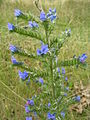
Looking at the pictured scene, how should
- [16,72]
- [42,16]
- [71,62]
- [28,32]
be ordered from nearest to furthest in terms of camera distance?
[42,16] → [28,32] → [71,62] → [16,72]

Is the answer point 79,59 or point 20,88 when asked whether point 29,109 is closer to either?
point 79,59

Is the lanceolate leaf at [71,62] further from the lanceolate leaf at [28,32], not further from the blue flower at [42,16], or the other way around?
the blue flower at [42,16]

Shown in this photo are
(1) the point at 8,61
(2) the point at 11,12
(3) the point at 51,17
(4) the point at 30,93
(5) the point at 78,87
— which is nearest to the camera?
(3) the point at 51,17

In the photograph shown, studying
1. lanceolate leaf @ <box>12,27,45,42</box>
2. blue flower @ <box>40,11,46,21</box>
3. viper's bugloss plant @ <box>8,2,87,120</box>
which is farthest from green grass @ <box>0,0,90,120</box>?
blue flower @ <box>40,11,46,21</box>

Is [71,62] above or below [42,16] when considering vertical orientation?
below

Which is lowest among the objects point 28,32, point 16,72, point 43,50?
point 43,50

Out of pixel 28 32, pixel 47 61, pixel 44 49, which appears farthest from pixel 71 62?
pixel 28 32

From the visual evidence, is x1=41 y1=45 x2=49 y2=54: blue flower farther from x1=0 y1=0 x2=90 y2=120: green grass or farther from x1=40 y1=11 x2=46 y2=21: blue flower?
x1=0 y1=0 x2=90 y2=120: green grass

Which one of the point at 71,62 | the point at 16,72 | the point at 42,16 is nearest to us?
the point at 42,16

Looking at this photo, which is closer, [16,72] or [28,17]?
[28,17]

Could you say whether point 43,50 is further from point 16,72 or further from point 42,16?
point 16,72

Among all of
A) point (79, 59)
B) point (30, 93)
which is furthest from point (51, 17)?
point (30, 93)
